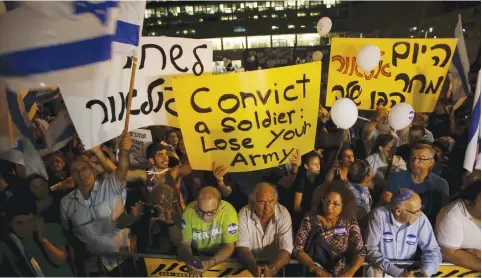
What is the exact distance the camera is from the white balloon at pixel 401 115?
283 cm

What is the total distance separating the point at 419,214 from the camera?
2.68m

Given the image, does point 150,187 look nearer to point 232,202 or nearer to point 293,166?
point 232,202

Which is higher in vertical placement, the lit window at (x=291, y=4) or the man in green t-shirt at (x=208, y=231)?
the lit window at (x=291, y=4)

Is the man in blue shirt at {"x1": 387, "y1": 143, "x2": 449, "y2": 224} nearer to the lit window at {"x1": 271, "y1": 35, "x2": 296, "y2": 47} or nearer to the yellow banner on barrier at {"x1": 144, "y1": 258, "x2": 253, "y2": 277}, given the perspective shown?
the yellow banner on barrier at {"x1": 144, "y1": 258, "x2": 253, "y2": 277}

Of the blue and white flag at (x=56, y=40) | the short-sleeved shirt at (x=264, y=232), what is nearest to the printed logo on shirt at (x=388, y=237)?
the short-sleeved shirt at (x=264, y=232)

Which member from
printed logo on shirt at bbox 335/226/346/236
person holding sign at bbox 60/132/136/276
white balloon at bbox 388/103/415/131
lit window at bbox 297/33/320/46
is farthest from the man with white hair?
lit window at bbox 297/33/320/46

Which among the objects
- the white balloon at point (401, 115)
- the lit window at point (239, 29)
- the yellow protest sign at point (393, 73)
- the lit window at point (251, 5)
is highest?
the lit window at point (251, 5)

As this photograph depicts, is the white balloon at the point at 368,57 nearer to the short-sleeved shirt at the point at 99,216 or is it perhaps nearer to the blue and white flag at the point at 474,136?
the blue and white flag at the point at 474,136

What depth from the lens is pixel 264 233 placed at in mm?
2781

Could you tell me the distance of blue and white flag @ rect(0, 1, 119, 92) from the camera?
2.59 metres

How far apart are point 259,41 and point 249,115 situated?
3.78ft

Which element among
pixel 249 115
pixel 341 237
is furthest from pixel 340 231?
pixel 249 115

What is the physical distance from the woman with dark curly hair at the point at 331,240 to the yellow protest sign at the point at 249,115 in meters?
0.43

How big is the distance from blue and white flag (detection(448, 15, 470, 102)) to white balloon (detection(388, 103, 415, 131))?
2.69 feet
